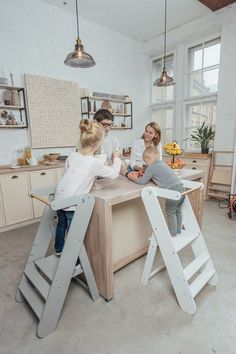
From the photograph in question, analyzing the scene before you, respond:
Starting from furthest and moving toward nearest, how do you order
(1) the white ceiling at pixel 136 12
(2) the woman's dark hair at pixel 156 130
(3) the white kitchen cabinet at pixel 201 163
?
1. (3) the white kitchen cabinet at pixel 201 163
2. (1) the white ceiling at pixel 136 12
3. (2) the woman's dark hair at pixel 156 130

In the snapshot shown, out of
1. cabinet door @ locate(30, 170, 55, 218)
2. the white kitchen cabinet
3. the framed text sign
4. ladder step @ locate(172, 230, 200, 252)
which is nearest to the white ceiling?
the framed text sign

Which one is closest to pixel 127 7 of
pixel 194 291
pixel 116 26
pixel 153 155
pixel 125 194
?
pixel 116 26

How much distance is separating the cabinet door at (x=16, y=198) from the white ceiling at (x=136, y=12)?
3.17 meters

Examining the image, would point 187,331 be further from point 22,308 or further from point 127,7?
point 127,7

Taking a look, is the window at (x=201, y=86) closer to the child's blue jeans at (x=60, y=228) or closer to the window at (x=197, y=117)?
the window at (x=197, y=117)

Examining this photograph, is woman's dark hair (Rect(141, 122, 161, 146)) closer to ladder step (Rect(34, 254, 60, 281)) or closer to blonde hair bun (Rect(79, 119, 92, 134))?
blonde hair bun (Rect(79, 119, 92, 134))

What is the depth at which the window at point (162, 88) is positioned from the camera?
17.1ft

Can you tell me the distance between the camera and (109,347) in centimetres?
134

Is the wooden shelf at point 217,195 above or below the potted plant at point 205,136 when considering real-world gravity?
below

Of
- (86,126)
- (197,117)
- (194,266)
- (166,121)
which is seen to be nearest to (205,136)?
(197,117)

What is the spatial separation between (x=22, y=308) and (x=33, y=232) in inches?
59.1

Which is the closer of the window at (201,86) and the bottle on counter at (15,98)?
the bottle on counter at (15,98)

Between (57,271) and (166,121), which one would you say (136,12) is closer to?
(166,121)

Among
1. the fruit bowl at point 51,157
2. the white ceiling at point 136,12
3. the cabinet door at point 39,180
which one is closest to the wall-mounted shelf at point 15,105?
the fruit bowl at point 51,157
